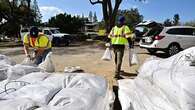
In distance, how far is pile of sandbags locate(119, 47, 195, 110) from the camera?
3.94m

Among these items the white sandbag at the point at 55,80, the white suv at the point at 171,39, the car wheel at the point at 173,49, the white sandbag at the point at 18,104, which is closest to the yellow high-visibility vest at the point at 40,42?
the white sandbag at the point at 55,80

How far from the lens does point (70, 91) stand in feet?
16.3

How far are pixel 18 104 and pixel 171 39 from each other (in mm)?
14134

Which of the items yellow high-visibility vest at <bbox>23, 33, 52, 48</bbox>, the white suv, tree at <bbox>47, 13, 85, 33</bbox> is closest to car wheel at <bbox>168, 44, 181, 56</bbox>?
the white suv

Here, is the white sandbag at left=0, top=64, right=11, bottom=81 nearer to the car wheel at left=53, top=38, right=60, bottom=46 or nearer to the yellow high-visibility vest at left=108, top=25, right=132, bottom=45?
the yellow high-visibility vest at left=108, top=25, right=132, bottom=45

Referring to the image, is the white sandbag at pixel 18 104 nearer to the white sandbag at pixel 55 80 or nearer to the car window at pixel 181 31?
the white sandbag at pixel 55 80

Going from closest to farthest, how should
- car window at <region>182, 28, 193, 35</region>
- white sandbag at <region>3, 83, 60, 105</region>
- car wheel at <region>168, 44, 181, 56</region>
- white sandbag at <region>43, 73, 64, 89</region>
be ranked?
1. white sandbag at <region>3, 83, 60, 105</region>
2. white sandbag at <region>43, 73, 64, 89</region>
3. car wheel at <region>168, 44, 181, 56</region>
4. car window at <region>182, 28, 193, 35</region>

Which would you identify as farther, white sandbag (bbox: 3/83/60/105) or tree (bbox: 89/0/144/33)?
tree (bbox: 89/0/144/33)

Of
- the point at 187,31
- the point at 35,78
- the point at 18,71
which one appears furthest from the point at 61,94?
the point at 187,31

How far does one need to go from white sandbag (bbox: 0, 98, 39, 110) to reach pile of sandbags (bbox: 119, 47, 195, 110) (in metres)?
1.21

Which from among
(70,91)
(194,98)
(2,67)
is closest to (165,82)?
(194,98)

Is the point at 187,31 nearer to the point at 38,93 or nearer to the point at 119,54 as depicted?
the point at 119,54

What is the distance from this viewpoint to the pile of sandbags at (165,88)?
12.9 ft

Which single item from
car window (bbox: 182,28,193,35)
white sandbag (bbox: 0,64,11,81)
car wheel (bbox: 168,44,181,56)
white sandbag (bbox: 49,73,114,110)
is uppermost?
car window (bbox: 182,28,193,35)
